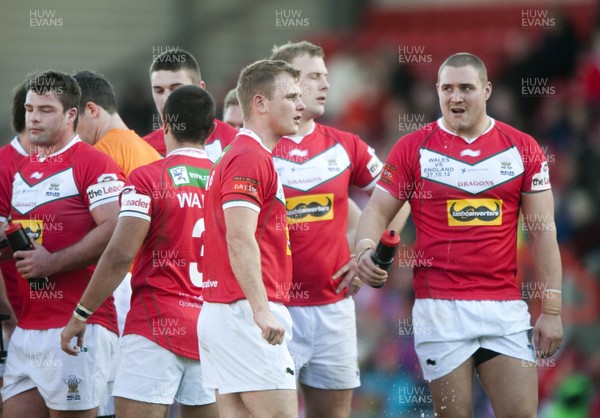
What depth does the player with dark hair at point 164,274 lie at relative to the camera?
629 cm

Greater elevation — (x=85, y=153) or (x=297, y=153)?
(x=85, y=153)

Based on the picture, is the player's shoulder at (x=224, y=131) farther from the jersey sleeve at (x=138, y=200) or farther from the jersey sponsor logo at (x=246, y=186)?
the jersey sponsor logo at (x=246, y=186)

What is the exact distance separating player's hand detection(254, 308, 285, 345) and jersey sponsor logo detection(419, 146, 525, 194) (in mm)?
1837

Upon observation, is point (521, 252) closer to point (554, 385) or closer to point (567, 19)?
point (554, 385)

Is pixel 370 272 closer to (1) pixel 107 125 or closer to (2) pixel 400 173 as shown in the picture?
(2) pixel 400 173

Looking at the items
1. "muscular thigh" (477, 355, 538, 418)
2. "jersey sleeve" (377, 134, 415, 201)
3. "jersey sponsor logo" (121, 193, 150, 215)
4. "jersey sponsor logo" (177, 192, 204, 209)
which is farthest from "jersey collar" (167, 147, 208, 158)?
"muscular thigh" (477, 355, 538, 418)

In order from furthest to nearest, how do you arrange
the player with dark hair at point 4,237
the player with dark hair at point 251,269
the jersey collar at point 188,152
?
1. the player with dark hair at point 4,237
2. the jersey collar at point 188,152
3. the player with dark hair at point 251,269

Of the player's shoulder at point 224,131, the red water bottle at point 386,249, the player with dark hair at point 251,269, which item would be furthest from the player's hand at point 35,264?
the red water bottle at point 386,249

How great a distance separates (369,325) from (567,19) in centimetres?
490

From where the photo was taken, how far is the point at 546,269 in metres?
6.81

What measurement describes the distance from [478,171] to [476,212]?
0.26 metres

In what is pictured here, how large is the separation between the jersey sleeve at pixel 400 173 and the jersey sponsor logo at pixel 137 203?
165 centimetres

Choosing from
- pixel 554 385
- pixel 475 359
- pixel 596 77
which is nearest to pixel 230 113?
pixel 475 359

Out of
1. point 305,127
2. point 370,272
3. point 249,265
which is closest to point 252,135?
point 249,265
